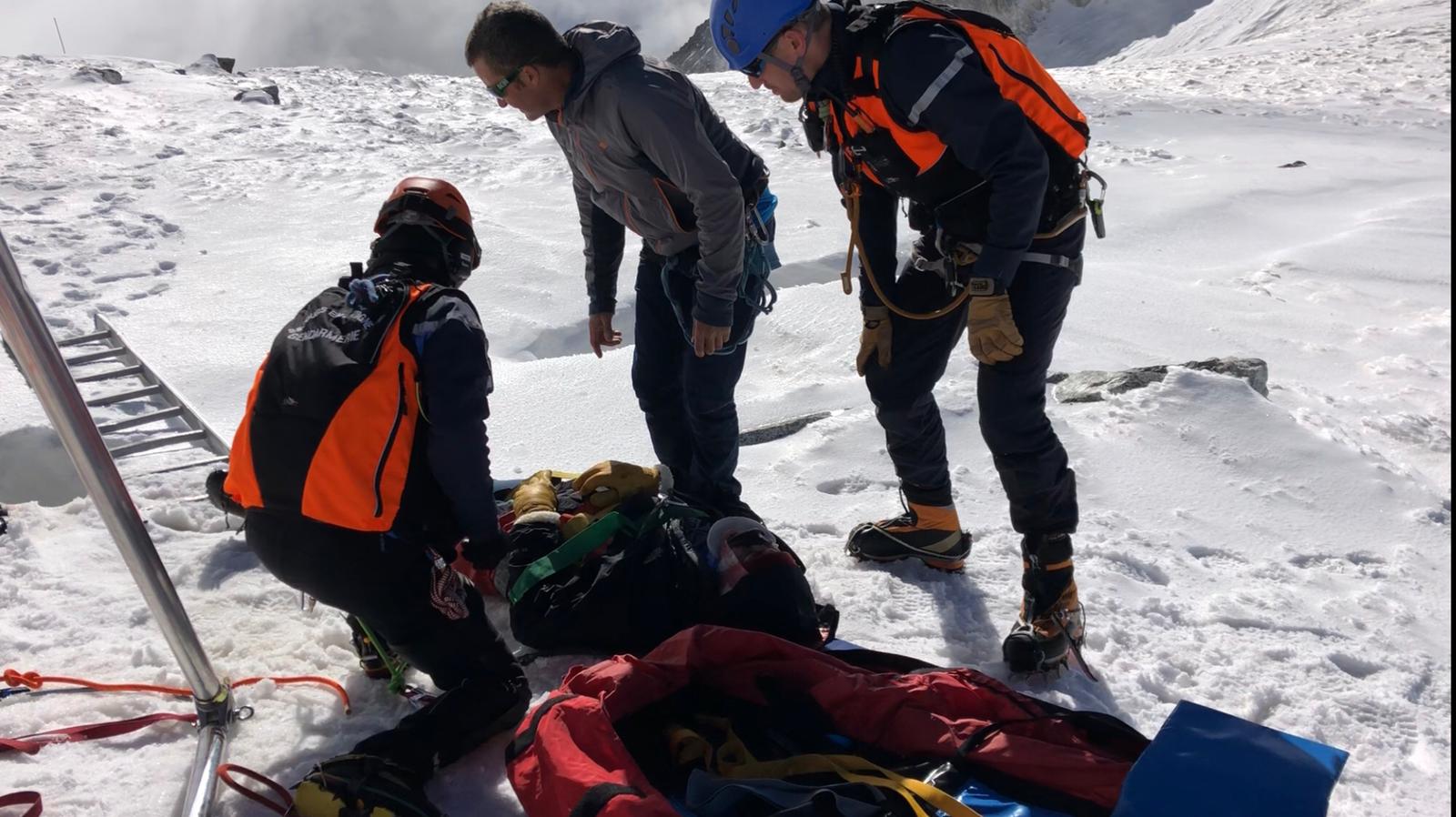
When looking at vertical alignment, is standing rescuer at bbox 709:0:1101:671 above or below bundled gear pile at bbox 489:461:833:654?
above

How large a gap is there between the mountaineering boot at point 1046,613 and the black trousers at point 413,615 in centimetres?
137

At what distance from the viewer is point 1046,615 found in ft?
8.99

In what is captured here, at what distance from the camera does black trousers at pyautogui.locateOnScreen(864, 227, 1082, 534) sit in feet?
8.81

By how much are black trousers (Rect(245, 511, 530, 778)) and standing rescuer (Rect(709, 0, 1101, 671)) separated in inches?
56.8

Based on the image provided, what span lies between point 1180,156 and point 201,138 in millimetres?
13604

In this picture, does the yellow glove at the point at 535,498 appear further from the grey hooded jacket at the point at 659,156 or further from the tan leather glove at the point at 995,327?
the tan leather glove at the point at 995,327

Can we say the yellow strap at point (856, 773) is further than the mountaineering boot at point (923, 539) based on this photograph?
No

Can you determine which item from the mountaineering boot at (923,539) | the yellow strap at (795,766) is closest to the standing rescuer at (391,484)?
the yellow strap at (795,766)

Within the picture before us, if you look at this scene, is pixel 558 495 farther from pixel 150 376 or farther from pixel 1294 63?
pixel 1294 63

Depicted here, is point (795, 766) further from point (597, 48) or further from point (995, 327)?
point (597, 48)

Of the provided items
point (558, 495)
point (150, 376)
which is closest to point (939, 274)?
point (558, 495)

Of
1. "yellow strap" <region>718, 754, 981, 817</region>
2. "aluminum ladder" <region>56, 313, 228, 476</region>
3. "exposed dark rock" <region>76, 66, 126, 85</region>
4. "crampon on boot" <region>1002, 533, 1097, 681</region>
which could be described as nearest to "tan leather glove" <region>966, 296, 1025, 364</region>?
"crampon on boot" <region>1002, 533, 1097, 681</region>

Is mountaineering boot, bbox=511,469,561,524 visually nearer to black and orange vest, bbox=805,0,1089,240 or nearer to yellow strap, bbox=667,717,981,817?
yellow strap, bbox=667,717,981,817

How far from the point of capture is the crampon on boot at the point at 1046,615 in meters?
2.68
